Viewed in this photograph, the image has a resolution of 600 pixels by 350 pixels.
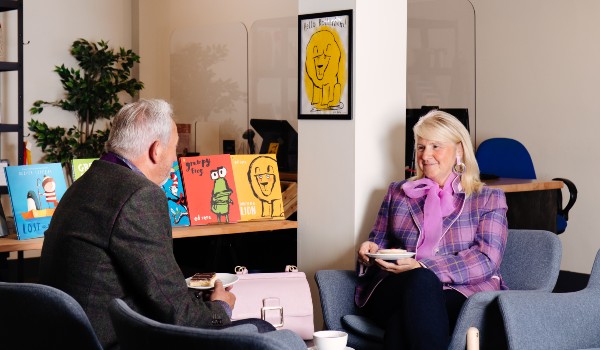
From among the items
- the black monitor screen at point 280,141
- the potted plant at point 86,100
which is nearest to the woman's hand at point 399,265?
the black monitor screen at point 280,141

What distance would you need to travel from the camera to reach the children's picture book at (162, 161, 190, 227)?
4.25m

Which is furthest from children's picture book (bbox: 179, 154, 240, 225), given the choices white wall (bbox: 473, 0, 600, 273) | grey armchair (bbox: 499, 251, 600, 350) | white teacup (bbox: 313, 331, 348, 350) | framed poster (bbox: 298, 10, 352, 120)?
white wall (bbox: 473, 0, 600, 273)

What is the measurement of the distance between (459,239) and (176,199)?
4.56 feet

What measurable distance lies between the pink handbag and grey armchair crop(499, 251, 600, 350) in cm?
87

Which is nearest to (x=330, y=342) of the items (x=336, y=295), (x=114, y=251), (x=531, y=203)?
(x=114, y=251)

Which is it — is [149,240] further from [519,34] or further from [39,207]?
[519,34]

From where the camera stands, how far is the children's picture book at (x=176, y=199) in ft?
13.9

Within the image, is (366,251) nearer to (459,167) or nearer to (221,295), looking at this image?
(459,167)

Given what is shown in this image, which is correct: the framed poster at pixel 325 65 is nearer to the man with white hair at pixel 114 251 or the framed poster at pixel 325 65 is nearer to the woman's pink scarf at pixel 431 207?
the woman's pink scarf at pixel 431 207

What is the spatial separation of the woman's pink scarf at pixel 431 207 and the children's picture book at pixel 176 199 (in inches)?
43.3

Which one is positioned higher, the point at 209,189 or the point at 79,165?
the point at 79,165

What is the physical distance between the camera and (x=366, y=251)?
3.89 metres

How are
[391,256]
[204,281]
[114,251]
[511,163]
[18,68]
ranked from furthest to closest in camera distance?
[511,163] < [18,68] < [391,256] < [204,281] < [114,251]

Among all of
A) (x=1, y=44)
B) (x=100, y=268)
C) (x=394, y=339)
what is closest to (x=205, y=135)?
(x=1, y=44)
